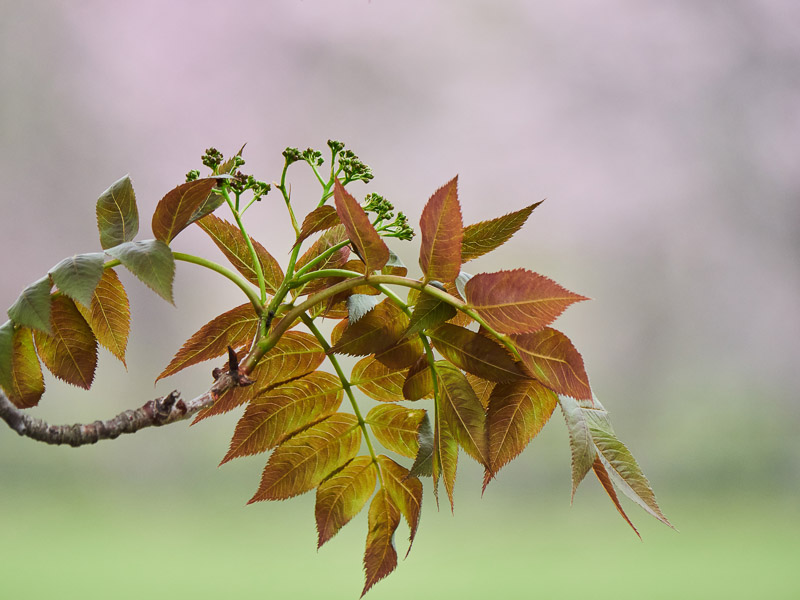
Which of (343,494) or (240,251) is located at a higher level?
(240,251)

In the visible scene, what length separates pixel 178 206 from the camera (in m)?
0.48

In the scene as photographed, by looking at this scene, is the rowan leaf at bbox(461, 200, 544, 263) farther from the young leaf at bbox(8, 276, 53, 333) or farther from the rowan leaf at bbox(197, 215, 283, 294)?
the young leaf at bbox(8, 276, 53, 333)

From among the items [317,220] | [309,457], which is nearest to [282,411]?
[309,457]

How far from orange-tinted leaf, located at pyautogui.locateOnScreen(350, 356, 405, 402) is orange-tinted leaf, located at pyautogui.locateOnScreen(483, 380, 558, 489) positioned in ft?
0.34

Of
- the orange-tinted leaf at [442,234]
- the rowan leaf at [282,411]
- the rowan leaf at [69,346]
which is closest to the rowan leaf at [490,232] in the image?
the orange-tinted leaf at [442,234]

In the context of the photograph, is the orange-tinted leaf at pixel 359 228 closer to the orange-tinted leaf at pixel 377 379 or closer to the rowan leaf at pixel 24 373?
the orange-tinted leaf at pixel 377 379

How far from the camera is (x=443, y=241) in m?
0.46

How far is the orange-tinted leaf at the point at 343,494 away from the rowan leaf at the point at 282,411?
1.8 inches

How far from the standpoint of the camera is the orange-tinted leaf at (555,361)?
44 centimetres

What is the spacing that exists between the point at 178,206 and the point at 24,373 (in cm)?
16

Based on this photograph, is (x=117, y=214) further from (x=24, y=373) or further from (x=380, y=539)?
(x=380, y=539)

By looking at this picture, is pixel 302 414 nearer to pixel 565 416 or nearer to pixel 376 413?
pixel 376 413

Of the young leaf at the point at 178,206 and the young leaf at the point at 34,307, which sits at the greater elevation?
the young leaf at the point at 178,206

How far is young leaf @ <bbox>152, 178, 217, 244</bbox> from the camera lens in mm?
478
